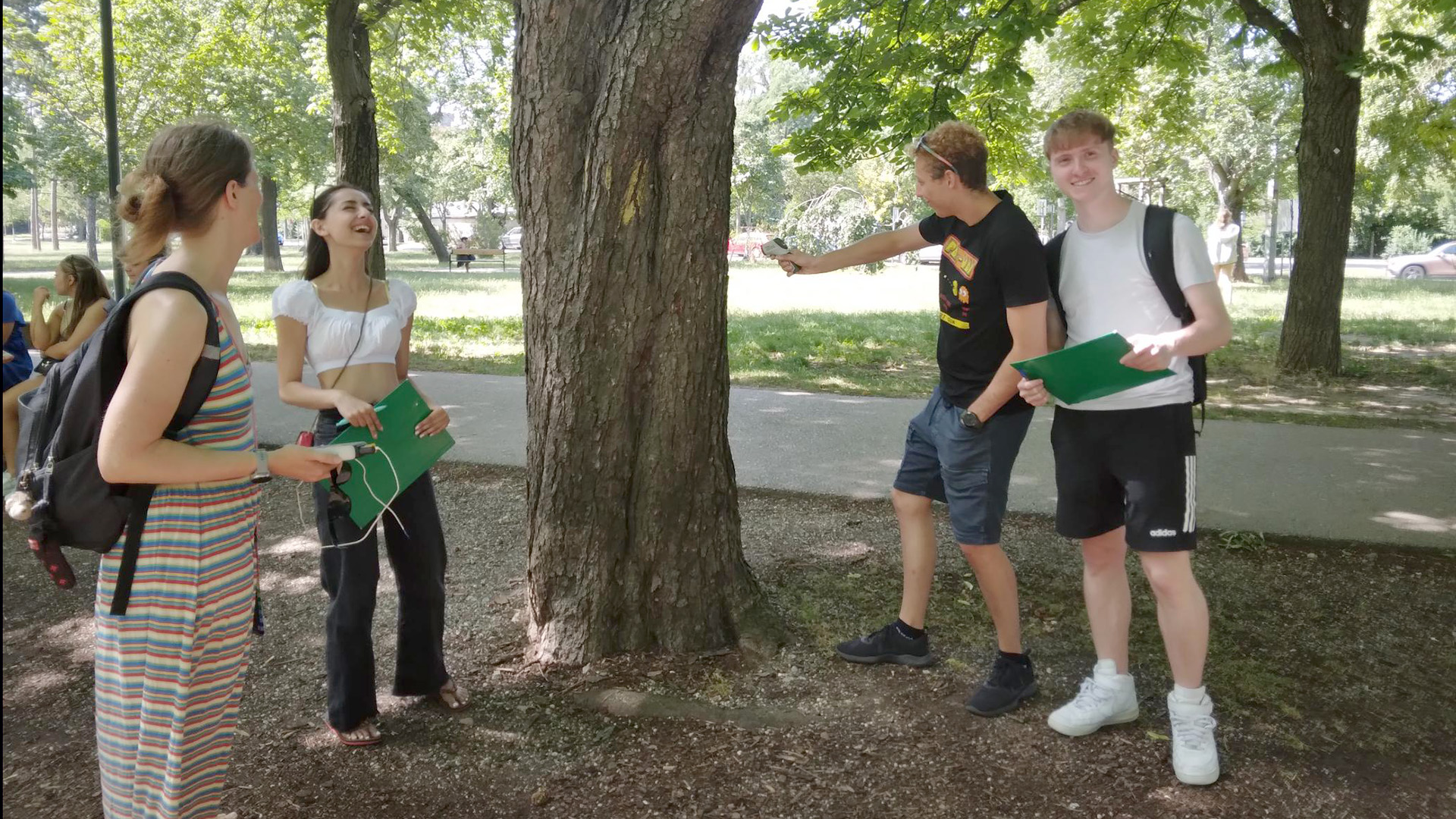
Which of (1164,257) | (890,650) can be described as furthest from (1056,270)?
(890,650)

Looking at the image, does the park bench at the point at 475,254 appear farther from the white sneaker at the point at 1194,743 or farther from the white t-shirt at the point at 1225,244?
the white sneaker at the point at 1194,743

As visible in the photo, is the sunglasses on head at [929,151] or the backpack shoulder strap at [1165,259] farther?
the sunglasses on head at [929,151]

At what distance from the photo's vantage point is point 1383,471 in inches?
268

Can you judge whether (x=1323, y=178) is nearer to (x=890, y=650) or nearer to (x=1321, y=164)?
(x=1321, y=164)

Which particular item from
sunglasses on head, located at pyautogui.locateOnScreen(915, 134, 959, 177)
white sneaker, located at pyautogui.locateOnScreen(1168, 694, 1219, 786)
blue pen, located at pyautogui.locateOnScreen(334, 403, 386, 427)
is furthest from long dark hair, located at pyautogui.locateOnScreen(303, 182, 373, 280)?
white sneaker, located at pyautogui.locateOnScreen(1168, 694, 1219, 786)

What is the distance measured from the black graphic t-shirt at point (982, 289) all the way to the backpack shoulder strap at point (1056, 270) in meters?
0.06

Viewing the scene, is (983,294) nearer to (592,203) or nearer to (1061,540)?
(592,203)

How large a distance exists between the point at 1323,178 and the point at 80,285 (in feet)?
35.8

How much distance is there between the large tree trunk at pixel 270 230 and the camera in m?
35.4

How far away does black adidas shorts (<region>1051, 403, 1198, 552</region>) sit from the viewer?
308cm

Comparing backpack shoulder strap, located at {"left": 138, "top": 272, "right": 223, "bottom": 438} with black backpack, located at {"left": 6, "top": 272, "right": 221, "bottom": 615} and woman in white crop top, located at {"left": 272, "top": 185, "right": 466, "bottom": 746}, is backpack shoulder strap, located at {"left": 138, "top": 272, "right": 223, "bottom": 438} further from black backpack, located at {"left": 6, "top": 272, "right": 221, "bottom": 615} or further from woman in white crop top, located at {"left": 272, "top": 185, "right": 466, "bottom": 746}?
woman in white crop top, located at {"left": 272, "top": 185, "right": 466, "bottom": 746}

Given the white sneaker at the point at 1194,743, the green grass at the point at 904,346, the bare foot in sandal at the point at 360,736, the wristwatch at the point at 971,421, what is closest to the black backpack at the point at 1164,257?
the wristwatch at the point at 971,421

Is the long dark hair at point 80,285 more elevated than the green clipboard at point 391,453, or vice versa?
the long dark hair at point 80,285

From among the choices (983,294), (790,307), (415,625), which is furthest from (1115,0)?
(415,625)
